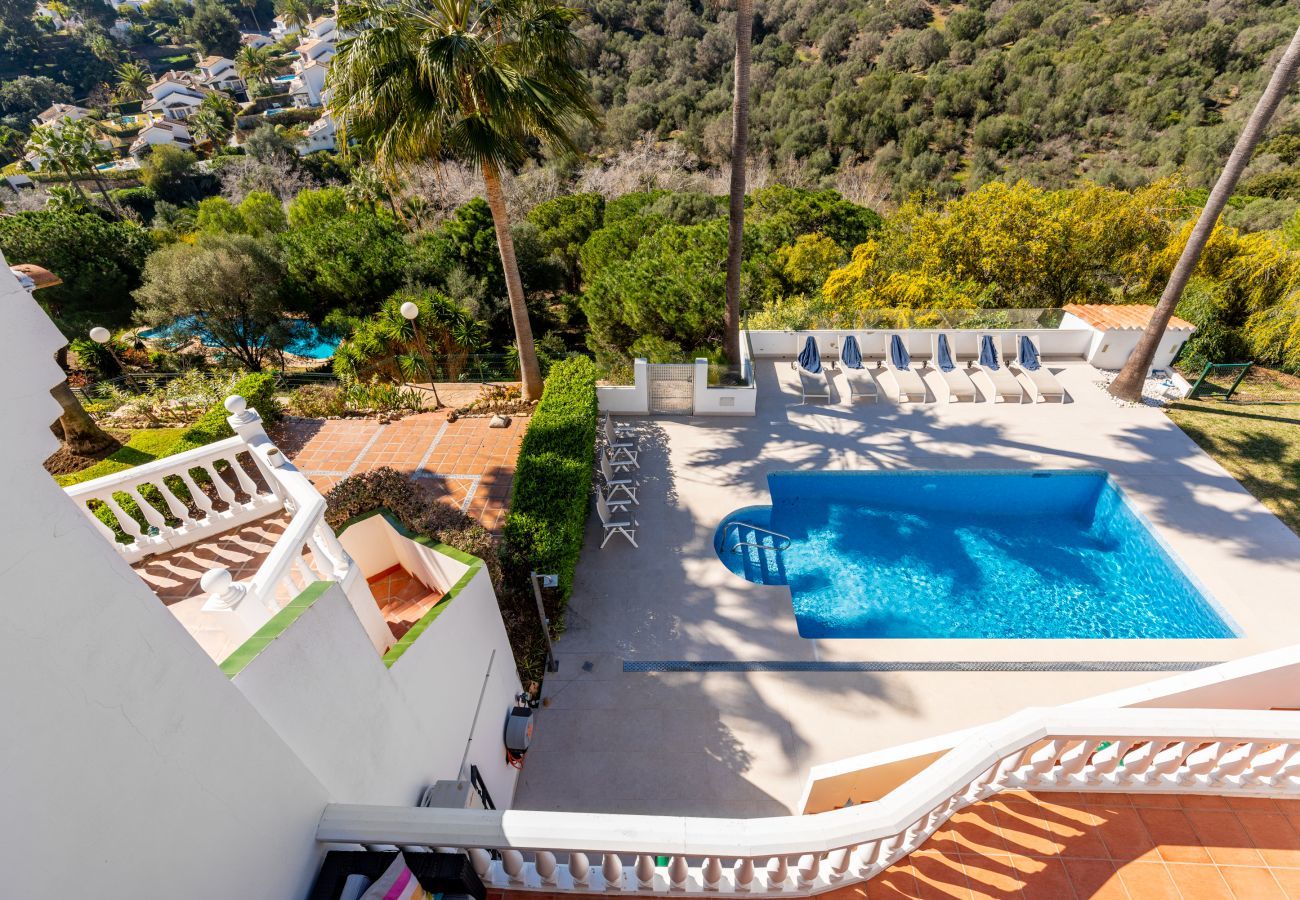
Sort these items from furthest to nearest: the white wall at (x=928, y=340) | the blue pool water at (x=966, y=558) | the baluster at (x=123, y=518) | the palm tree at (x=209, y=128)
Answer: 1. the palm tree at (x=209, y=128)
2. the white wall at (x=928, y=340)
3. the blue pool water at (x=966, y=558)
4. the baluster at (x=123, y=518)

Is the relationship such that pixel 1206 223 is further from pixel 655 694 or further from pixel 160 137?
pixel 160 137

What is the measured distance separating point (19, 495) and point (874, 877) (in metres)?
5.30

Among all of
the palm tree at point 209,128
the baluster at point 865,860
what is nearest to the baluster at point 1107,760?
the baluster at point 865,860

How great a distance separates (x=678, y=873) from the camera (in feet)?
12.5

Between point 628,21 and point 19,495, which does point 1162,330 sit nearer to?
point 19,495

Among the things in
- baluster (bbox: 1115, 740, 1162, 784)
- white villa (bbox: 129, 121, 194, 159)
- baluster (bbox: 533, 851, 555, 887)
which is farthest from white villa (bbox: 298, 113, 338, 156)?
baluster (bbox: 1115, 740, 1162, 784)

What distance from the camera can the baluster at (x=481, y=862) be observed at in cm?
371

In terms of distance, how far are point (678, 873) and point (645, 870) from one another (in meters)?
0.22

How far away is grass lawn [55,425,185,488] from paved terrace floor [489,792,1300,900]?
968 cm

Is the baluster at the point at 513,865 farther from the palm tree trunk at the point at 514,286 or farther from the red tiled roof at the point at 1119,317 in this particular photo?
the red tiled roof at the point at 1119,317

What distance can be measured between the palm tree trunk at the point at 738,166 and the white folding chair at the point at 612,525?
516cm

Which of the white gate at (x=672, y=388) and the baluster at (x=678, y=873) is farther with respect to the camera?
the white gate at (x=672, y=388)

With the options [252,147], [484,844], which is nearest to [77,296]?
[484,844]

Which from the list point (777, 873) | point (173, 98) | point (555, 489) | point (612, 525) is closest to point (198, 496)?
point (555, 489)
